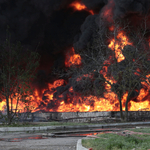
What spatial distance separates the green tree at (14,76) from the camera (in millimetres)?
15641

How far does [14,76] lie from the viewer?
16.3 metres

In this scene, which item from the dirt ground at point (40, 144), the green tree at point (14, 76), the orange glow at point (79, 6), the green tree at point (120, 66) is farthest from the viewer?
the orange glow at point (79, 6)

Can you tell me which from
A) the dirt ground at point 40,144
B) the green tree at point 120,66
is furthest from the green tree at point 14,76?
the dirt ground at point 40,144

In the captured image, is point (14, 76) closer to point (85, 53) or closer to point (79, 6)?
point (85, 53)

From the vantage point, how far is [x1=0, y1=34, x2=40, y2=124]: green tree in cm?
1564

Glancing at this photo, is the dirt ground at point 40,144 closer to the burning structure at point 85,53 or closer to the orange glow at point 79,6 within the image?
the burning structure at point 85,53

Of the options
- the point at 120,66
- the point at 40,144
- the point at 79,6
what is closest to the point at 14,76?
the point at 40,144

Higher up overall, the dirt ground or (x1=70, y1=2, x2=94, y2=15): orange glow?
(x1=70, y1=2, x2=94, y2=15): orange glow

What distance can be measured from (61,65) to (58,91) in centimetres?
846

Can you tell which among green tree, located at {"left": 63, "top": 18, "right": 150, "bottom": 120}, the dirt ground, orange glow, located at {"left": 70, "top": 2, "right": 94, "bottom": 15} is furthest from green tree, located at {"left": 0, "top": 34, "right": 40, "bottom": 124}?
orange glow, located at {"left": 70, "top": 2, "right": 94, "bottom": 15}

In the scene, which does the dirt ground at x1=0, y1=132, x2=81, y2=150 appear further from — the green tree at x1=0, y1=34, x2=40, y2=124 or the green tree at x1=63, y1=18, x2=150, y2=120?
the green tree at x1=63, y1=18, x2=150, y2=120

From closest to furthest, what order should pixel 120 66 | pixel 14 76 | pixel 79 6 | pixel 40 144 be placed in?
pixel 40 144
pixel 14 76
pixel 120 66
pixel 79 6

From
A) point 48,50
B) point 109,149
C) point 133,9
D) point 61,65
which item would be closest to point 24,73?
→ point 109,149

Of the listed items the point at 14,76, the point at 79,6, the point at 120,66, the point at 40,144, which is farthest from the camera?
the point at 79,6
